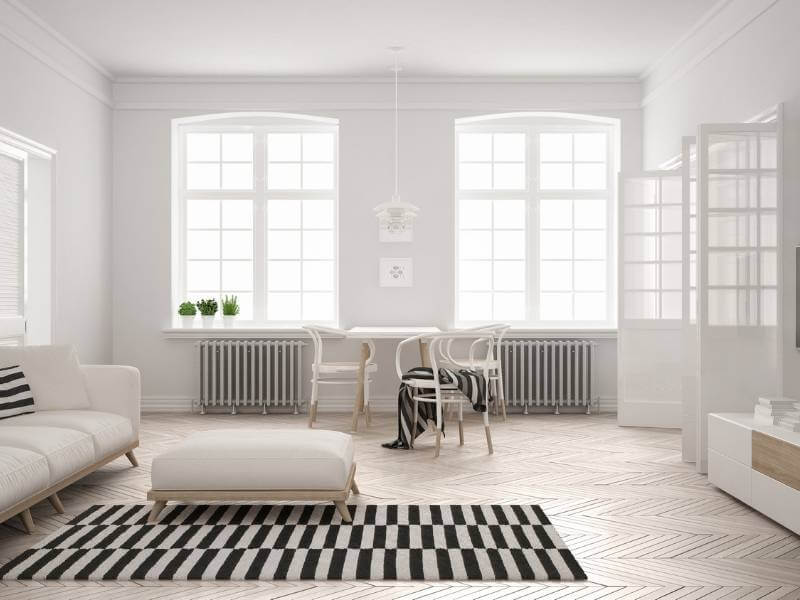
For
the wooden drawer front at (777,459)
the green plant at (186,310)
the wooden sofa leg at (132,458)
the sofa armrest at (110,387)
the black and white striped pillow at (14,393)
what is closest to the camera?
the wooden drawer front at (777,459)

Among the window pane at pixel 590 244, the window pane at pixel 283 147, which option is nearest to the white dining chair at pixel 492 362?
the window pane at pixel 590 244

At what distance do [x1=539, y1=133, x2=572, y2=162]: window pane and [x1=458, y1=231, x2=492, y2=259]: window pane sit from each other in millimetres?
1005

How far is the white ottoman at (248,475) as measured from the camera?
3.68m

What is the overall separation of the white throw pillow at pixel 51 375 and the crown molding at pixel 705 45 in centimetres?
494

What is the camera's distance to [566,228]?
7.72 m

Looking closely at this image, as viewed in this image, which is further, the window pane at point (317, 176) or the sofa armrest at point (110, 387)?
the window pane at point (317, 176)

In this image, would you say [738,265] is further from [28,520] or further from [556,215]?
[28,520]

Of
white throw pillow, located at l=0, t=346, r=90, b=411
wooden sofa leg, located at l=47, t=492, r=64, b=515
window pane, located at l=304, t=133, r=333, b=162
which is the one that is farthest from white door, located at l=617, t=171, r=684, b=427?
wooden sofa leg, located at l=47, t=492, r=64, b=515

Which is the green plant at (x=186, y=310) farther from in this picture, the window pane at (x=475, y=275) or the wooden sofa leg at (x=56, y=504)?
the wooden sofa leg at (x=56, y=504)

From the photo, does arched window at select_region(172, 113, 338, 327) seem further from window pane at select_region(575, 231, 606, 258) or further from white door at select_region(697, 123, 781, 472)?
white door at select_region(697, 123, 781, 472)

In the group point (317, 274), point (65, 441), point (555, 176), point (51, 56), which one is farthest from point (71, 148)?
point (555, 176)

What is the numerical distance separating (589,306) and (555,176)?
1.37m

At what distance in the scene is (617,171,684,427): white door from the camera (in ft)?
20.9

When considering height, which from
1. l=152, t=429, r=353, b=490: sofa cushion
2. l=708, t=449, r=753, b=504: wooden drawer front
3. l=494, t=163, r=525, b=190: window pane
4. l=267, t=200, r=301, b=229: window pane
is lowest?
l=708, t=449, r=753, b=504: wooden drawer front
